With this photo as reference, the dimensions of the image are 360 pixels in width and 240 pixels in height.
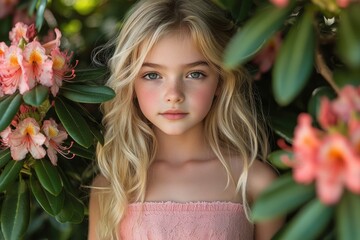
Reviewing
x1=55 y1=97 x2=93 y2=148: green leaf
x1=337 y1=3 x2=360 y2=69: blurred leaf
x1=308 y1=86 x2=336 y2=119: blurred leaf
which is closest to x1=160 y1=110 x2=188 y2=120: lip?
x1=55 y1=97 x2=93 y2=148: green leaf

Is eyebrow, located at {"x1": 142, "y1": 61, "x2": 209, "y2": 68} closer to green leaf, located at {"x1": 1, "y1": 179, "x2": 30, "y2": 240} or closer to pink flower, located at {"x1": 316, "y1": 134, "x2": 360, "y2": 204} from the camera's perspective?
green leaf, located at {"x1": 1, "y1": 179, "x2": 30, "y2": 240}

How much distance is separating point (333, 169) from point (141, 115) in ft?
3.91

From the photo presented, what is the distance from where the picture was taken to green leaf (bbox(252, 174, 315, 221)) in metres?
1.34

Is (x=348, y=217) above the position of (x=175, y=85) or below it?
below

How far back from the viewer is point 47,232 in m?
2.76

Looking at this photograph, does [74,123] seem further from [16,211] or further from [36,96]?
[16,211]

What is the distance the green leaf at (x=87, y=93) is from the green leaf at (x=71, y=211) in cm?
36

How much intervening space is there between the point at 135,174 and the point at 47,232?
629 mm

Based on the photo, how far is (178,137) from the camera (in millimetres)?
2297

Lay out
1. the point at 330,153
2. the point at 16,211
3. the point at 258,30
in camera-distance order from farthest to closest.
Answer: the point at 16,211
the point at 258,30
the point at 330,153

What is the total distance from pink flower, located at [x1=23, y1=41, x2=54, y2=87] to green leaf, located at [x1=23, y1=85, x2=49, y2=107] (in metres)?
0.03

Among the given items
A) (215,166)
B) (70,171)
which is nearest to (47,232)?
(70,171)

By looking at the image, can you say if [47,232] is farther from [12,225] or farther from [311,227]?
[311,227]

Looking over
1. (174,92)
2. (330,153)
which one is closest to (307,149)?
(330,153)
